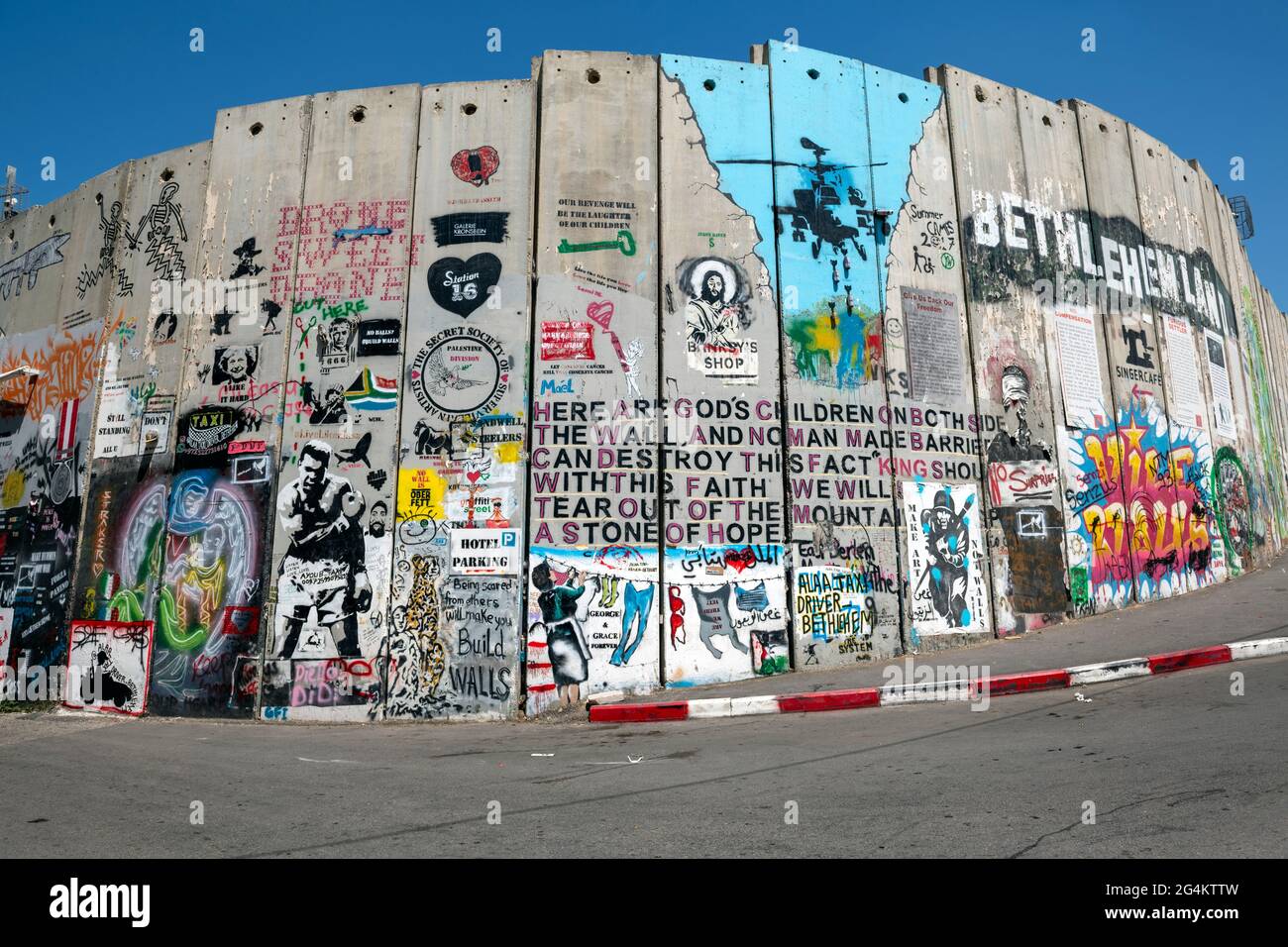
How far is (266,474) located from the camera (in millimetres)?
12086

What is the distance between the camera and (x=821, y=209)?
13031 millimetres

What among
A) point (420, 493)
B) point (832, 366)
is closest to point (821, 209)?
point (832, 366)

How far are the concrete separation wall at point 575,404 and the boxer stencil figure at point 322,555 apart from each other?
0.14 feet

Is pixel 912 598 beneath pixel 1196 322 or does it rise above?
beneath

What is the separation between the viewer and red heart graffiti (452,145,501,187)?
41.0ft

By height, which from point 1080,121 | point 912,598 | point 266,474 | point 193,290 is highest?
point 1080,121

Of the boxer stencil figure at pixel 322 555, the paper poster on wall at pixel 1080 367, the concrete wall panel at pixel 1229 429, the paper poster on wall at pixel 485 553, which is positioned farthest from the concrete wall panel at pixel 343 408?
the concrete wall panel at pixel 1229 429

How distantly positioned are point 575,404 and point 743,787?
6518 millimetres

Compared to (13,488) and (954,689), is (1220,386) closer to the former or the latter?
(954,689)

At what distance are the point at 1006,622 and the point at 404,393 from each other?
9.06 meters

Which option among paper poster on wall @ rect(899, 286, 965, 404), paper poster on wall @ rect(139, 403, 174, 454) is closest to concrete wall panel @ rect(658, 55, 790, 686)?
paper poster on wall @ rect(899, 286, 965, 404)
